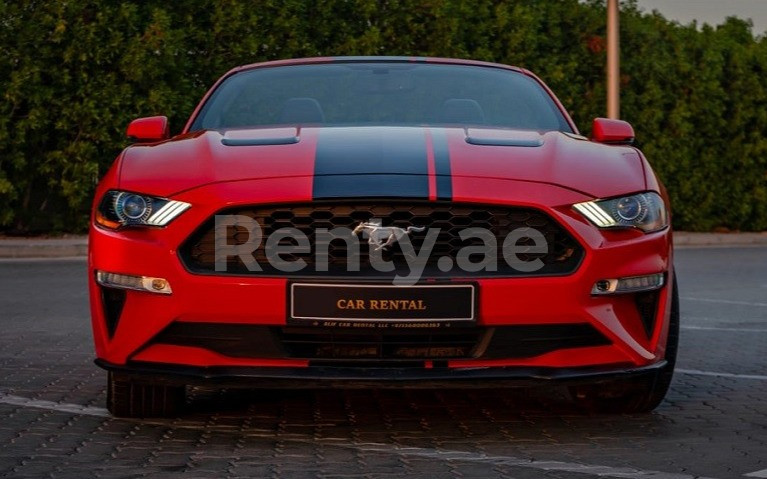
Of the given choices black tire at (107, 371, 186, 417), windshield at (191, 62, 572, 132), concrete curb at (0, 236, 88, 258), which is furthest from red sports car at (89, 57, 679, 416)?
concrete curb at (0, 236, 88, 258)

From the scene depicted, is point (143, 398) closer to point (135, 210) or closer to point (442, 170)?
point (135, 210)

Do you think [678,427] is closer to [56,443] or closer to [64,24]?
[56,443]

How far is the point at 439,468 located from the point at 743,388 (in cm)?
267

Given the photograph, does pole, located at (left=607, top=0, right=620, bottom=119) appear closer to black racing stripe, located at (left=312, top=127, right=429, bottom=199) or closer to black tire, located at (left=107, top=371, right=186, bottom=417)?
black racing stripe, located at (left=312, top=127, right=429, bottom=199)

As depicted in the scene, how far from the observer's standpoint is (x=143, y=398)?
21.1 ft

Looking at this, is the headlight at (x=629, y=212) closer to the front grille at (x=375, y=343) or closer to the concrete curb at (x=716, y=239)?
the front grille at (x=375, y=343)

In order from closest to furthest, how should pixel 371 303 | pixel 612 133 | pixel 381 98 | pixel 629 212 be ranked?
pixel 371 303
pixel 629 212
pixel 612 133
pixel 381 98

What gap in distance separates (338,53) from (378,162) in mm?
15428

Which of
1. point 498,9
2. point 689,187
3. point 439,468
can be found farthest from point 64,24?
point 439,468

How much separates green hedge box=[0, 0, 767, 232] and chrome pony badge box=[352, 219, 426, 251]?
13818mm

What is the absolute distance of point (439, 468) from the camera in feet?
17.7

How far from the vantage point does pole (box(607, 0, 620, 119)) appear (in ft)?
70.7

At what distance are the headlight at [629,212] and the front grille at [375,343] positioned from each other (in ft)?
1.37

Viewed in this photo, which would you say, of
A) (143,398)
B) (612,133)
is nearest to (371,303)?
(143,398)
